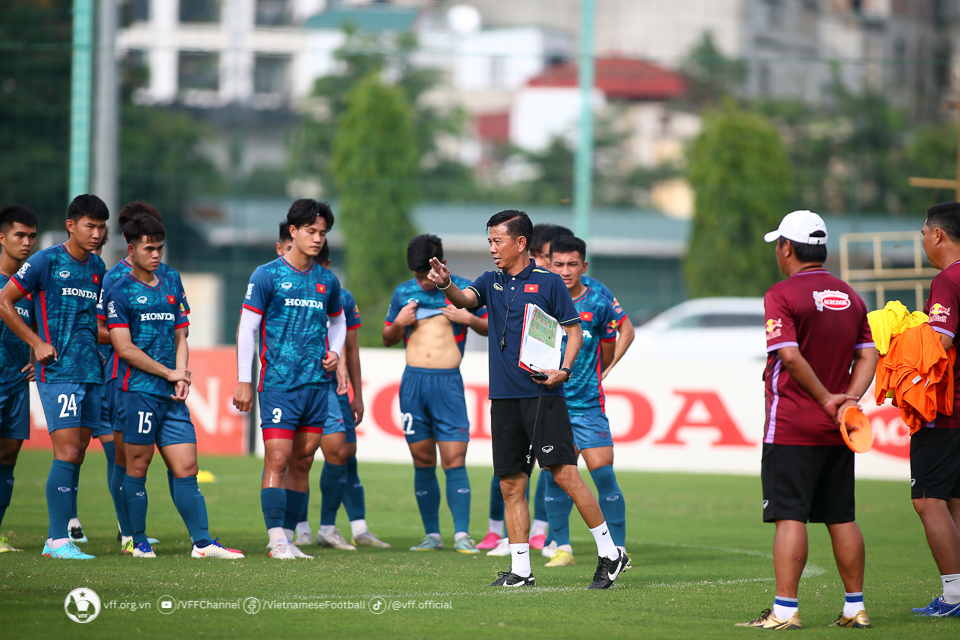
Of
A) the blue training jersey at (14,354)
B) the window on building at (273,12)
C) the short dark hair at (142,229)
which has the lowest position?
the blue training jersey at (14,354)

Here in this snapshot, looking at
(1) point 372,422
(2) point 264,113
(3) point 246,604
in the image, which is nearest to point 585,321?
(3) point 246,604

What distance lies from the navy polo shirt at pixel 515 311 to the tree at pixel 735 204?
72.1ft

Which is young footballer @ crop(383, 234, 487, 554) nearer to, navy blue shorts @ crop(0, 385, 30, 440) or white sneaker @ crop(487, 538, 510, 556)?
white sneaker @ crop(487, 538, 510, 556)

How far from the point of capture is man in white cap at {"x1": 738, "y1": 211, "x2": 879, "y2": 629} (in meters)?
5.30

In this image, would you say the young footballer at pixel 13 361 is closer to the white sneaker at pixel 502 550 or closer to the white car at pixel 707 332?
the white sneaker at pixel 502 550

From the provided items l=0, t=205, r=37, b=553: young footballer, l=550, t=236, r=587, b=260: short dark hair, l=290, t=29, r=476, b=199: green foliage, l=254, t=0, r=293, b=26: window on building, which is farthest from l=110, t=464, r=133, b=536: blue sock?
l=254, t=0, r=293, b=26: window on building

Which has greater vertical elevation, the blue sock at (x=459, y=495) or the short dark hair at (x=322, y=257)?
the short dark hair at (x=322, y=257)

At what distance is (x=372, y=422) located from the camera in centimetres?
1550

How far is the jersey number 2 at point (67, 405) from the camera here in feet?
24.1

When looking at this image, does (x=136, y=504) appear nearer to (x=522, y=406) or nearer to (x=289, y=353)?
(x=289, y=353)

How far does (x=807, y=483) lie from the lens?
5.34 m

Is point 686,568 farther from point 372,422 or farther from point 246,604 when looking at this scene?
point 372,422

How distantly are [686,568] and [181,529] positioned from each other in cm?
422

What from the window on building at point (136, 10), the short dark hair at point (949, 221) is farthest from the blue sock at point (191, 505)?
the window on building at point (136, 10)
